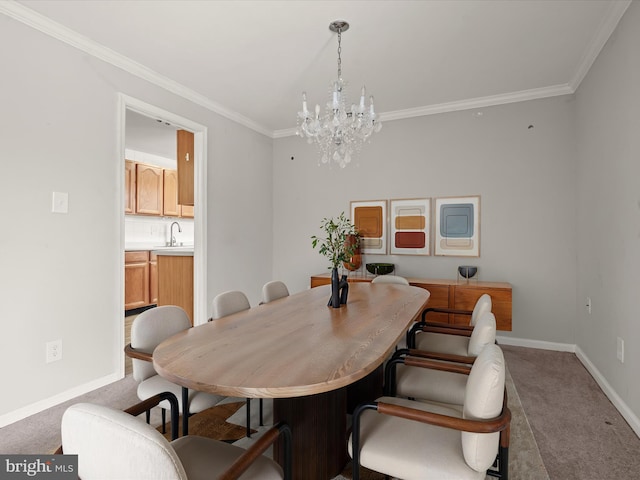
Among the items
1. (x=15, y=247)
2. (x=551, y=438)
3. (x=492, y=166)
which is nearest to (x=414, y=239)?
(x=492, y=166)

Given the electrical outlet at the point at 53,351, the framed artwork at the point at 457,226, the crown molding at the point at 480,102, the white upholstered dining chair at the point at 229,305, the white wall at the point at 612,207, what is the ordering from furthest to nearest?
the framed artwork at the point at 457,226 → the crown molding at the point at 480,102 → the electrical outlet at the point at 53,351 → the white wall at the point at 612,207 → the white upholstered dining chair at the point at 229,305

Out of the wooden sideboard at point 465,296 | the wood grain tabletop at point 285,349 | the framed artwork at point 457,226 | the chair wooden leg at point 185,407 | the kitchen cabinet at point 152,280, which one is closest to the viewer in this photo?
the wood grain tabletop at point 285,349

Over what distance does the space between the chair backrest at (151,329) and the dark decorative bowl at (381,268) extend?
2.60 meters

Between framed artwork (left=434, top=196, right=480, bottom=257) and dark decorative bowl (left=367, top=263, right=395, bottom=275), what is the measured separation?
56 centimetres

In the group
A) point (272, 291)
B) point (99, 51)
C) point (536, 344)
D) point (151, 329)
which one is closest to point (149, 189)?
point (99, 51)

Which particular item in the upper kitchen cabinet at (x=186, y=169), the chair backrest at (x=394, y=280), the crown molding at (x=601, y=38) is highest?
the crown molding at (x=601, y=38)

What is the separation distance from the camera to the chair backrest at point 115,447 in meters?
0.79

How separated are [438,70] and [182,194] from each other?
9.67ft

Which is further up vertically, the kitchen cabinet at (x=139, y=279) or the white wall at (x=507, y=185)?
the white wall at (x=507, y=185)

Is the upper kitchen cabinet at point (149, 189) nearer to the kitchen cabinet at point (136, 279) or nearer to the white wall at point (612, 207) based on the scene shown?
the kitchen cabinet at point (136, 279)

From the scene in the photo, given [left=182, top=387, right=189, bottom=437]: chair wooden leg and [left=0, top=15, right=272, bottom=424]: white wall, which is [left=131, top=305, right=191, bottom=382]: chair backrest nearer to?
[left=182, top=387, right=189, bottom=437]: chair wooden leg

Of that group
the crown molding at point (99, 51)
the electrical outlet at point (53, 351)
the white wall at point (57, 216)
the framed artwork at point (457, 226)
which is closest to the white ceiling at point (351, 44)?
the crown molding at point (99, 51)

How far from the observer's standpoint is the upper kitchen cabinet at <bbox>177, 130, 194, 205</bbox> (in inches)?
159

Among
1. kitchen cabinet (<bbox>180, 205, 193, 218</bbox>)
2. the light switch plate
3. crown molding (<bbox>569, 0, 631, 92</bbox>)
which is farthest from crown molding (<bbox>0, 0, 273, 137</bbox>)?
crown molding (<bbox>569, 0, 631, 92</bbox>)
